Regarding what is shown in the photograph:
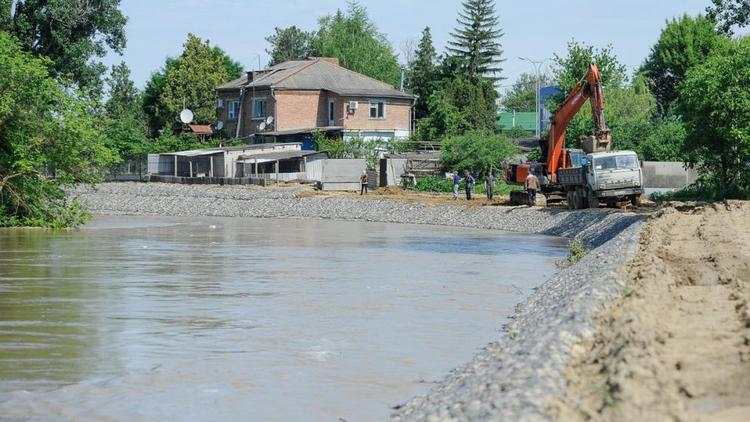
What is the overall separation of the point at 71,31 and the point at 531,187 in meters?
33.7

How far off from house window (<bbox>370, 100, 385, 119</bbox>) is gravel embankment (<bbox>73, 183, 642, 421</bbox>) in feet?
71.2

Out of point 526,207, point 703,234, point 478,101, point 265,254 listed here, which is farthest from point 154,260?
point 478,101

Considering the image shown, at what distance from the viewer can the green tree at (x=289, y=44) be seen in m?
139

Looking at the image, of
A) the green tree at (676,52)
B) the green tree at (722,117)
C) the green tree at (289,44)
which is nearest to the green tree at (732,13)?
the green tree at (722,117)

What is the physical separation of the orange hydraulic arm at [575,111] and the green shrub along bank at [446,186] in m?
10.00

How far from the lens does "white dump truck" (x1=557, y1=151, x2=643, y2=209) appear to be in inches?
1758

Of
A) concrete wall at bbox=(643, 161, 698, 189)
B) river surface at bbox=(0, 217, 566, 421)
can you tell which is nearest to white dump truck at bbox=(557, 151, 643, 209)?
river surface at bbox=(0, 217, 566, 421)

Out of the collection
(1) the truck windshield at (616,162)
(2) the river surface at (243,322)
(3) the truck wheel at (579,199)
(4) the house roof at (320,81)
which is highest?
(4) the house roof at (320,81)

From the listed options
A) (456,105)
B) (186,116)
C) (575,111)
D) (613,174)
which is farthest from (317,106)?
(613,174)

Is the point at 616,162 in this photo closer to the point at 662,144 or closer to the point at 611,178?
A: the point at 611,178

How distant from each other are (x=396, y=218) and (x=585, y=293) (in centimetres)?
3780

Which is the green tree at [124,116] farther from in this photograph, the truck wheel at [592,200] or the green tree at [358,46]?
the truck wheel at [592,200]

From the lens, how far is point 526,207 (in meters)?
51.7

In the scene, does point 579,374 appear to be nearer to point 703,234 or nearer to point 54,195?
point 703,234
